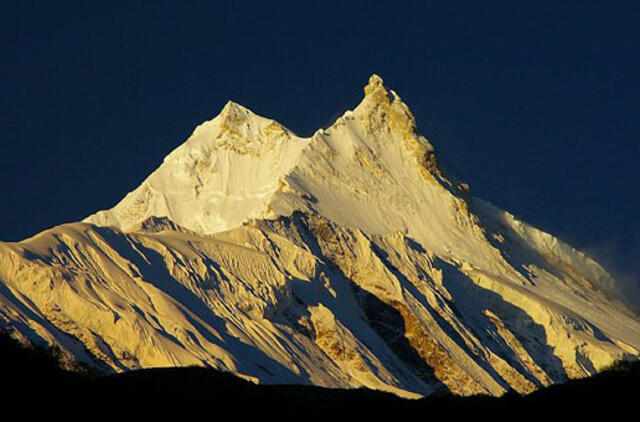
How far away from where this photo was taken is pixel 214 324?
186 meters


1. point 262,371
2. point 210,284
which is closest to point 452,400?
point 262,371

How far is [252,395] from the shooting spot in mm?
65625

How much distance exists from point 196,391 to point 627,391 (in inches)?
582

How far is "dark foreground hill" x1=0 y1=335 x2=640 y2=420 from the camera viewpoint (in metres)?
60.8

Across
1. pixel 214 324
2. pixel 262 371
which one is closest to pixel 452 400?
pixel 262 371

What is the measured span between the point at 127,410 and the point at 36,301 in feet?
384

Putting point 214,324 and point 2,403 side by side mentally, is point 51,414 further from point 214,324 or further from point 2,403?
point 214,324

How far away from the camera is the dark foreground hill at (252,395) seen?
200ft

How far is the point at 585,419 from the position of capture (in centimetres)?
6034

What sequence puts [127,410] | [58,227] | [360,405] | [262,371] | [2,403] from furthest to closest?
[58,227] < [262,371] < [360,405] < [127,410] < [2,403]

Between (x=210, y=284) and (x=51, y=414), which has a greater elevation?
(x=210, y=284)

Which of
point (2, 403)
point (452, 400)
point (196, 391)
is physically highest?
point (452, 400)

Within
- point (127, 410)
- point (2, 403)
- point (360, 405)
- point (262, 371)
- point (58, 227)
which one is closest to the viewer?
point (2, 403)

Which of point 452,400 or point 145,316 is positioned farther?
point 145,316
